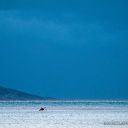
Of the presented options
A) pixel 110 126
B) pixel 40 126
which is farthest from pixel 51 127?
pixel 110 126

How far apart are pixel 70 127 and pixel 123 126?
197 inches

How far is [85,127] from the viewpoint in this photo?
49.5 m

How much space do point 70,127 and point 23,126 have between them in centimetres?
492

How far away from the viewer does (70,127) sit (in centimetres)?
4931

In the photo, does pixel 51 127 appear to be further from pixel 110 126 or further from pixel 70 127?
pixel 110 126

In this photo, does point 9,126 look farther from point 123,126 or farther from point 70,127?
point 123,126

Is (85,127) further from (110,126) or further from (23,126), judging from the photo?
(23,126)

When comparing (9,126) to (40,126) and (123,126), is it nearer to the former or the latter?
(40,126)

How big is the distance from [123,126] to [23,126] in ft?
31.2

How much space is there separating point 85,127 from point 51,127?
10.3 feet

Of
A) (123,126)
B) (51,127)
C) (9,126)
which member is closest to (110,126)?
(123,126)

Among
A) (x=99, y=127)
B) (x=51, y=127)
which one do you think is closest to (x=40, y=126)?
(x=51, y=127)

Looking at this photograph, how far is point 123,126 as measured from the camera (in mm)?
50062

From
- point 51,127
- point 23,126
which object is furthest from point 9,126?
point 51,127
